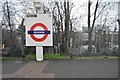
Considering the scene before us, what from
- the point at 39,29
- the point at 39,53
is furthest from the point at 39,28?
the point at 39,53

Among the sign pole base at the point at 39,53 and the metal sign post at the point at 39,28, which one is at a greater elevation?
the metal sign post at the point at 39,28

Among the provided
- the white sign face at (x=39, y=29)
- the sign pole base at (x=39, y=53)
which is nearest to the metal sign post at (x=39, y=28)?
the white sign face at (x=39, y=29)

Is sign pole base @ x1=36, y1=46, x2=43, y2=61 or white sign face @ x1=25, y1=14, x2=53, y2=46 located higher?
white sign face @ x1=25, y1=14, x2=53, y2=46

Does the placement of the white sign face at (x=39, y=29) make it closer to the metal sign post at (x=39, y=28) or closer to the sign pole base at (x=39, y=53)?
the metal sign post at (x=39, y=28)

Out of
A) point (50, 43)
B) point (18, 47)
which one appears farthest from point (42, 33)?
point (18, 47)

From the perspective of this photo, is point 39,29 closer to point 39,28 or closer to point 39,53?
point 39,28

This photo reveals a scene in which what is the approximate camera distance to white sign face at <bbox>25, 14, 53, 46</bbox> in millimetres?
10156

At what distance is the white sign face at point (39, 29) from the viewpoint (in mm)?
10156

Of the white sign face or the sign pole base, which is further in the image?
the sign pole base

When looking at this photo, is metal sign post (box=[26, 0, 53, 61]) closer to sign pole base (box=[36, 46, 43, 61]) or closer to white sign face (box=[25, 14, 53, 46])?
white sign face (box=[25, 14, 53, 46])

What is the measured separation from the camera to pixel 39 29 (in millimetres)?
10125

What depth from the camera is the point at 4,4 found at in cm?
Answer: 1512

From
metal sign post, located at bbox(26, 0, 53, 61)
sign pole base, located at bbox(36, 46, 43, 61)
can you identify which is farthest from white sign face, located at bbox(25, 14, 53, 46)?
sign pole base, located at bbox(36, 46, 43, 61)

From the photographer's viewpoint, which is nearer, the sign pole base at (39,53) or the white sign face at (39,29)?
the white sign face at (39,29)
